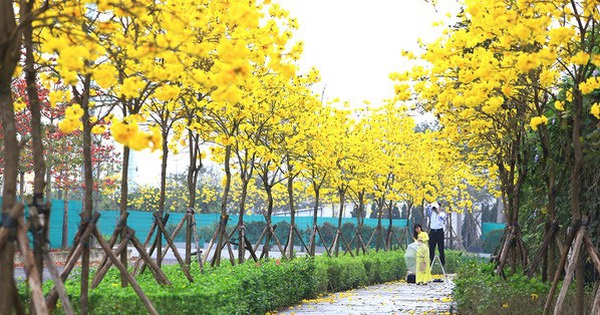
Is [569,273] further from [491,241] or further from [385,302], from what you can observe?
[491,241]

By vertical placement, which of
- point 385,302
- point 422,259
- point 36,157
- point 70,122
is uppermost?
point 70,122

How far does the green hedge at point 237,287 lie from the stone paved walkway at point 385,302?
325 millimetres

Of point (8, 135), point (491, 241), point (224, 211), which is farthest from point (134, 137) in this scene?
point (491, 241)

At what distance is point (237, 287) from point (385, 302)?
231 inches

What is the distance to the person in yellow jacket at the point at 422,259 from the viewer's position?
796 inches

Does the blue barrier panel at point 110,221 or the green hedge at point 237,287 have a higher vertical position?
the blue barrier panel at point 110,221

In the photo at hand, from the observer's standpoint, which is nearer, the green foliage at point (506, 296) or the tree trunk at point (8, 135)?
the tree trunk at point (8, 135)

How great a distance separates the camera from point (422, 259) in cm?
2070

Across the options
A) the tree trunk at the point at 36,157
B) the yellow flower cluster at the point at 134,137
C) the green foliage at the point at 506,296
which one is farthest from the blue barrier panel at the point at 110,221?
the yellow flower cluster at the point at 134,137

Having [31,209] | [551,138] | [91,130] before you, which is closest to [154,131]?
[31,209]

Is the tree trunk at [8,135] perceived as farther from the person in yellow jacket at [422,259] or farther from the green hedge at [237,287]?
the person in yellow jacket at [422,259]

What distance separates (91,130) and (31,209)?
249cm

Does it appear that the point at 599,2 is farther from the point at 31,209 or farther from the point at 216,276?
the point at 216,276

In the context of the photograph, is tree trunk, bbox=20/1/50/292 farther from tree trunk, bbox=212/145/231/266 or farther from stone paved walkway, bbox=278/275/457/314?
stone paved walkway, bbox=278/275/457/314
